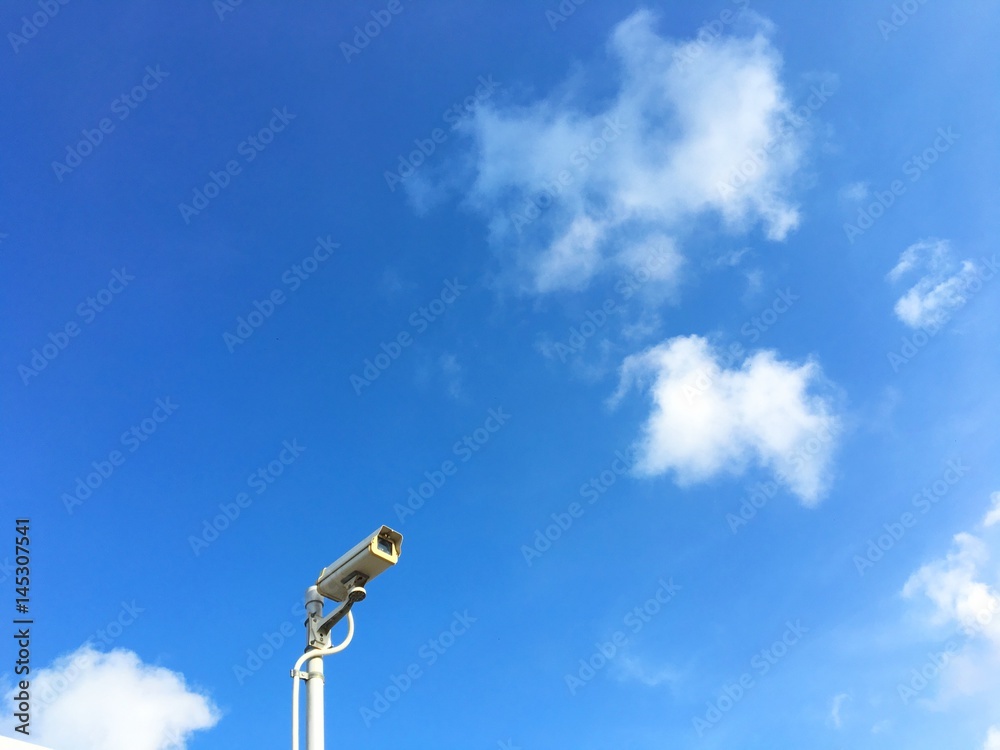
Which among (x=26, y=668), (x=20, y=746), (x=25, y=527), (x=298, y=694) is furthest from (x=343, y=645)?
(x=25, y=527)

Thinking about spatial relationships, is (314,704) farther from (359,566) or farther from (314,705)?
(359,566)

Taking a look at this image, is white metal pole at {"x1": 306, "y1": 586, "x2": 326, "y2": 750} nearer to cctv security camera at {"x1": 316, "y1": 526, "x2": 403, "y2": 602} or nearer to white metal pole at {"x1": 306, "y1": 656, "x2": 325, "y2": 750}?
white metal pole at {"x1": 306, "y1": 656, "x2": 325, "y2": 750}

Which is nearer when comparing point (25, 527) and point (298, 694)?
point (298, 694)

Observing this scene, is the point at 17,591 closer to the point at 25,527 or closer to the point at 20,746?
the point at 25,527

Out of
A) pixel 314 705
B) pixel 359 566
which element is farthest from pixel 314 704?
pixel 359 566

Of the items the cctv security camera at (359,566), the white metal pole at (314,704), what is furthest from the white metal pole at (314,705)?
the cctv security camera at (359,566)

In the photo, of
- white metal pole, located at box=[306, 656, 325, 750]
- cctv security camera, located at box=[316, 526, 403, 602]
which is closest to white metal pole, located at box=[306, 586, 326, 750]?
white metal pole, located at box=[306, 656, 325, 750]

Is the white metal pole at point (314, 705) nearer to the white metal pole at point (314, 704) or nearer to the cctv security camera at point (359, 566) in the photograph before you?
the white metal pole at point (314, 704)

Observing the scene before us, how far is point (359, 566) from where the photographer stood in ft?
17.3

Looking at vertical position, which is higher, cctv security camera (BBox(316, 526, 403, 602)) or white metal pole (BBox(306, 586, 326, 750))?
cctv security camera (BBox(316, 526, 403, 602))

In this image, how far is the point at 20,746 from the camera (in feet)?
15.5

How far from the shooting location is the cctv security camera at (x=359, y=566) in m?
5.23

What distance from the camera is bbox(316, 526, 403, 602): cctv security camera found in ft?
17.2

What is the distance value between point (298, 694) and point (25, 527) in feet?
28.4
